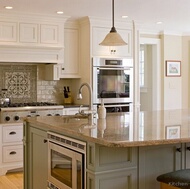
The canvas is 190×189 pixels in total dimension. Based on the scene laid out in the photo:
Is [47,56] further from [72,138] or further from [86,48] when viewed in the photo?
[72,138]

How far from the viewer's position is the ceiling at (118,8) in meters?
4.63

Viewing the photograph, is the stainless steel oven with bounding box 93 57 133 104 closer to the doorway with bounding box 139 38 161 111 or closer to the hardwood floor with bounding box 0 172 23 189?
the doorway with bounding box 139 38 161 111

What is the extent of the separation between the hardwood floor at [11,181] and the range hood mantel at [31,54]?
1.66 metres

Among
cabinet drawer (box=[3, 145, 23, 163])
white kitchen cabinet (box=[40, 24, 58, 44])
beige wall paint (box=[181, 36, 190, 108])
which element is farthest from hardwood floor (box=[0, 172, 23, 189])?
beige wall paint (box=[181, 36, 190, 108])

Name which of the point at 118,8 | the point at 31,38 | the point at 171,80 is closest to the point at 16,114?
the point at 31,38

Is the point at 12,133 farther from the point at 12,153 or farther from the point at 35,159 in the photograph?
the point at 35,159

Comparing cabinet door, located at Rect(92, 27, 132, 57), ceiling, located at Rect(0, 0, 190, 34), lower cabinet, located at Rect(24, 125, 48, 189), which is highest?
ceiling, located at Rect(0, 0, 190, 34)

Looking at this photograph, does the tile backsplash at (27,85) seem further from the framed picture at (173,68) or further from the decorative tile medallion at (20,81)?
the framed picture at (173,68)

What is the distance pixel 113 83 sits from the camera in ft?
19.1

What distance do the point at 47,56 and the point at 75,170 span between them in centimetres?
323

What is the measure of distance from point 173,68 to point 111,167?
5.04 m

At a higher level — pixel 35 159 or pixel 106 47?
pixel 106 47

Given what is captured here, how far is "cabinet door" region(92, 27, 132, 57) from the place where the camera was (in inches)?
223

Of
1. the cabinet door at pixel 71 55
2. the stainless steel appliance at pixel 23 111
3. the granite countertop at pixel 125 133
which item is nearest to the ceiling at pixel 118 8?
the cabinet door at pixel 71 55
